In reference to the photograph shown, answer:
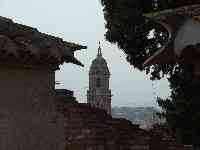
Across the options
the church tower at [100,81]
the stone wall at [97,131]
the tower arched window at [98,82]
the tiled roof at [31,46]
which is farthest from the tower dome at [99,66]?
the tiled roof at [31,46]

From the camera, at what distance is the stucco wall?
5461mm

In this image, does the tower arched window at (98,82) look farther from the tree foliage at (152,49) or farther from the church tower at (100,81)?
the tree foliage at (152,49)

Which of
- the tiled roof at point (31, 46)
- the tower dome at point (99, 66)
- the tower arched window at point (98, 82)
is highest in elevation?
the tower dome at point (99, 66)

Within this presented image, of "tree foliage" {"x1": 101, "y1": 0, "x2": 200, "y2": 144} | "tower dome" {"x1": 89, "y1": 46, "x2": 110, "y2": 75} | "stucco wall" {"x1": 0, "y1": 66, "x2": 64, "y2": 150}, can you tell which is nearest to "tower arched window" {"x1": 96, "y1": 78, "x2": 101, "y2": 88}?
"tower dome" {"x1": 89, "y1": 46, "x2": 110, "y2": 75}

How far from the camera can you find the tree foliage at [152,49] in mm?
13461

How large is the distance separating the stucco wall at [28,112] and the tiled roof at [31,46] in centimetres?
18

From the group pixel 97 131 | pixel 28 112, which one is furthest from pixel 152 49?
pixel 28 112

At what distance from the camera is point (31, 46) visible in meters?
5.57

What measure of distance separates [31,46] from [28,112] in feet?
2.20

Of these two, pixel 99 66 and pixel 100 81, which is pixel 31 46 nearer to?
pixel 100 81

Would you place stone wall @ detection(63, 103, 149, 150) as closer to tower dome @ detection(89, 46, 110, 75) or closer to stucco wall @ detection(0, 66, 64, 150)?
stucco wall @ detection(0, 66, 64, 150)

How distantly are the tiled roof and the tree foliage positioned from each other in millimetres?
7387

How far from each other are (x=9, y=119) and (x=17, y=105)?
0.17 metres

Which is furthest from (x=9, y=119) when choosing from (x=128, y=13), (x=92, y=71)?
(x=92, y=71)
